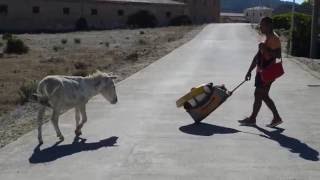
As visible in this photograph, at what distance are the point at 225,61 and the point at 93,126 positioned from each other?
54.5 feet

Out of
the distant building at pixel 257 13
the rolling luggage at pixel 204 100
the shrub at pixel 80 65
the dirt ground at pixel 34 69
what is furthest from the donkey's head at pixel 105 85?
the distant building at pixel 257 13

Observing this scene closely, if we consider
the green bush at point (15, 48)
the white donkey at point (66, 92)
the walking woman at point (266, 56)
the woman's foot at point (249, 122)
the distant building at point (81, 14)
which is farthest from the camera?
the distant building at point (81, 14)

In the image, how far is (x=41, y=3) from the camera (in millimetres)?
78938

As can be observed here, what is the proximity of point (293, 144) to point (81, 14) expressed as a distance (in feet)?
248

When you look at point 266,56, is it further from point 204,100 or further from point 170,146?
point 170,146

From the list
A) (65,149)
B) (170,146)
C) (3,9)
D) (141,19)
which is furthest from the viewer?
(141,19)

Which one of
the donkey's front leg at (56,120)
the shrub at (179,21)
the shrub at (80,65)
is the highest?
the donkey's front leg at (56,120)

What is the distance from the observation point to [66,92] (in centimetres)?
945

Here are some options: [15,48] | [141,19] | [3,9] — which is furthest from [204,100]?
[141,19]

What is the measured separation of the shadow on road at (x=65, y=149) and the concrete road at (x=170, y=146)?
1 centimetres

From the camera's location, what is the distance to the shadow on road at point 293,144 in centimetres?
871

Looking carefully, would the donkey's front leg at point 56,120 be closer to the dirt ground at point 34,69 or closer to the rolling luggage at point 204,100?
the dirt ground at point 34,69

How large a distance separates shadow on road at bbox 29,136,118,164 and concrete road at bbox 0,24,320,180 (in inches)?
0.5

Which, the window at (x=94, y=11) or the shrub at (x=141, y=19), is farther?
the shrub at (x=141, y=19)
